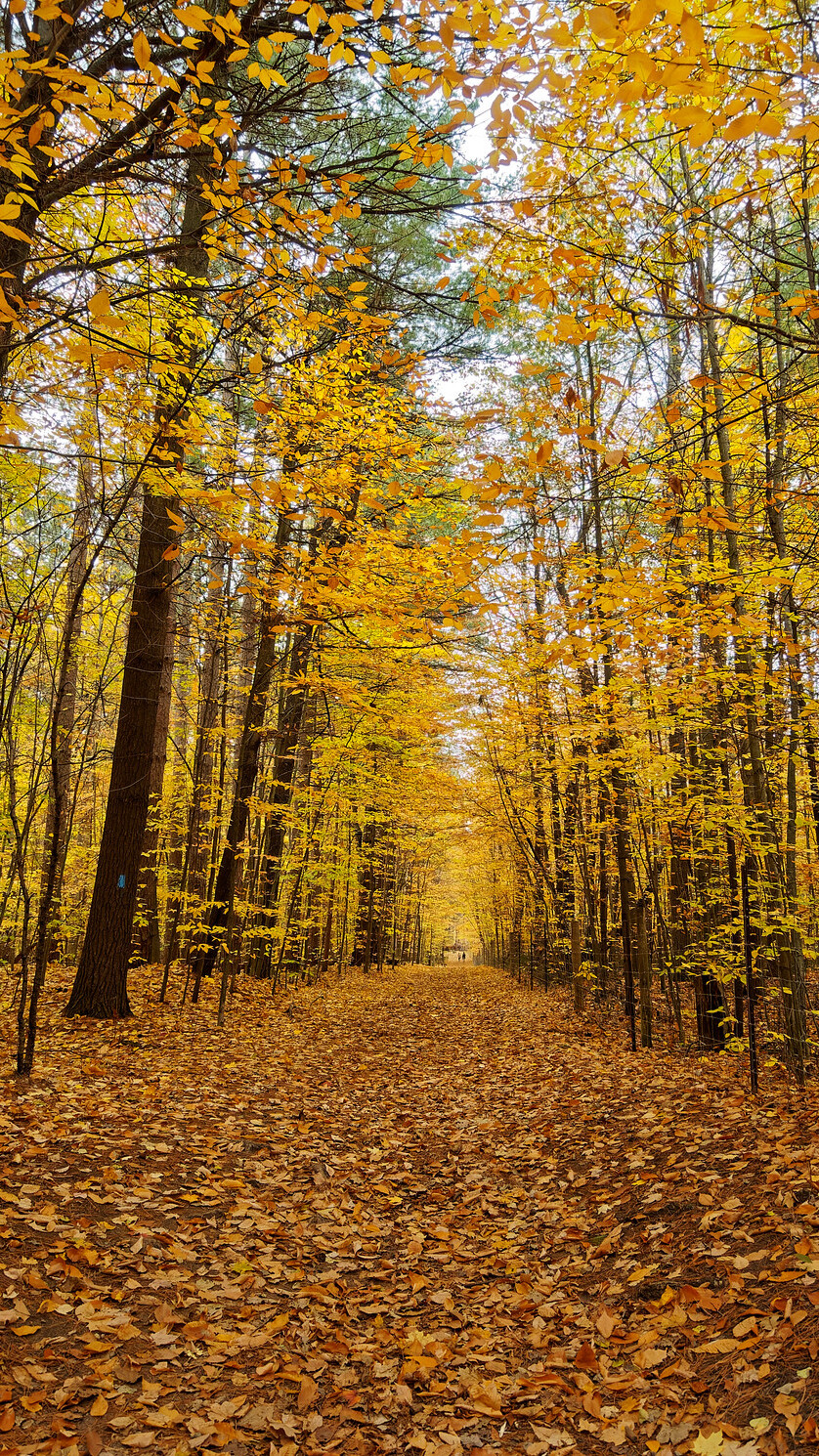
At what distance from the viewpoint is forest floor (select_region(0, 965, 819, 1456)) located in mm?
2908

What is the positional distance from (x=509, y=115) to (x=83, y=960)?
8611 mm

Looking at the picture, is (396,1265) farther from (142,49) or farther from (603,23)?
(142,49)

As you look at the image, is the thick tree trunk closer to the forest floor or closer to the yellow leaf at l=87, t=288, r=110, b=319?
the forest floor

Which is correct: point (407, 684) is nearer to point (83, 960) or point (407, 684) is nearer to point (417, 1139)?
point (83, 960)

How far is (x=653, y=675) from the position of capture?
955cm

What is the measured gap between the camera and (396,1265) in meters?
4.39

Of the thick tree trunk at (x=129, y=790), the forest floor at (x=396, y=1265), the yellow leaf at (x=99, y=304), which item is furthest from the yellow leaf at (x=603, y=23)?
the thick tree trunk at (x=129, y=790)

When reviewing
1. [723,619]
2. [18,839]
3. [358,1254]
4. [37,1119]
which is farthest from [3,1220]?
[723,619]

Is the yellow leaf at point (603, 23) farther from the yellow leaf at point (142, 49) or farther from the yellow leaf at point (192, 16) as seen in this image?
the yellow leaf at point (142, 49)

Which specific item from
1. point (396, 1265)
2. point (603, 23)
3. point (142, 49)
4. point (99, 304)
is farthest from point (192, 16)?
point (396, 1265)

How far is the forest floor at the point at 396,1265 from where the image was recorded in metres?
2.91

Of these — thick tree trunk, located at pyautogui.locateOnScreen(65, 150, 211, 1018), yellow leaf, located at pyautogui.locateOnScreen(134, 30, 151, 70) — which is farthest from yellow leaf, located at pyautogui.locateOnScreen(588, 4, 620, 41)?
thick tree trunk, located at pyautogui.locateOnScreen(65, 150, 211, 1018)

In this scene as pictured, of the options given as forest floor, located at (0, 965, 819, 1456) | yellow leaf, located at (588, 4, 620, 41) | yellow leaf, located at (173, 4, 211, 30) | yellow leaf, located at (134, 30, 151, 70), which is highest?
yellow leaf, located at (173, 4, 211, 30)

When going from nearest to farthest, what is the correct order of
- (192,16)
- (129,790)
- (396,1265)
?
(192,16) < (396,1265) < (129,790)
